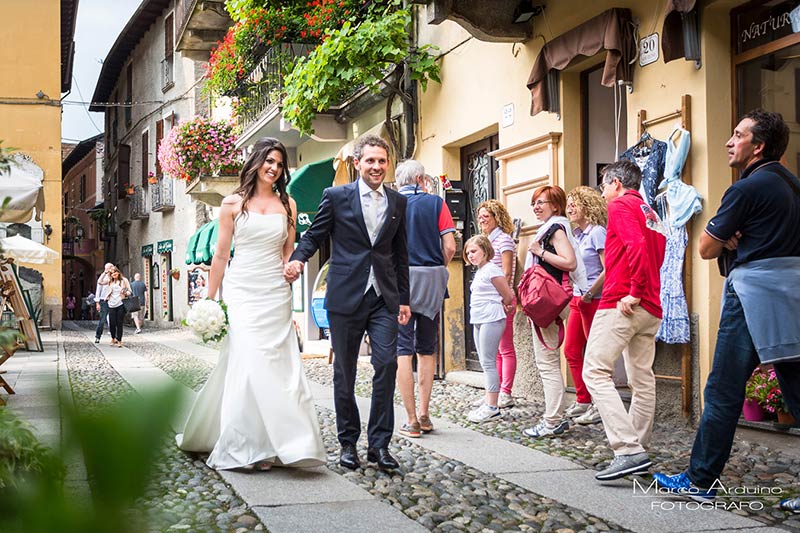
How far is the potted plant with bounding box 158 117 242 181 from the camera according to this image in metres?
21.5

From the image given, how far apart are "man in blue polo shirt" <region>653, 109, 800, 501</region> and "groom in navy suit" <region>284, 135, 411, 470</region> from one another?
5.83 ft

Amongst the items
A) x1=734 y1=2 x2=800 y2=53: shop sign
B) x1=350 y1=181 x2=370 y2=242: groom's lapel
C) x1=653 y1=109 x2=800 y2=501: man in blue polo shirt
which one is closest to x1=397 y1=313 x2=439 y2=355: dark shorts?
x1=350 y1=181 x2=370 y2=242: groom's lapel

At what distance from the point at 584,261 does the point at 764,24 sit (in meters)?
2.11

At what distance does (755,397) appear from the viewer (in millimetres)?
6285

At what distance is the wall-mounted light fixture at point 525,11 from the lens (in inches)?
356

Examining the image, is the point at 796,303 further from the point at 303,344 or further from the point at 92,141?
the point at 92,141

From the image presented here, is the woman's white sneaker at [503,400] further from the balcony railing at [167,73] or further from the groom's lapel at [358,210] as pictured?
the balcony railing at [167,73]

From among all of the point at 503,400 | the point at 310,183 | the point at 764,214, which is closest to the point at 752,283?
the point at 764,214

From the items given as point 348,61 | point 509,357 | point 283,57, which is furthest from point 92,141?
point 509,357

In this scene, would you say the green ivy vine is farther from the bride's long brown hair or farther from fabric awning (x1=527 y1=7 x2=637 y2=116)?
the bride's long brown hair

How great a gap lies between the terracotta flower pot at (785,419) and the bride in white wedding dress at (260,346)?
9.97 ft

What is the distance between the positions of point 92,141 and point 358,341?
47.4 metres

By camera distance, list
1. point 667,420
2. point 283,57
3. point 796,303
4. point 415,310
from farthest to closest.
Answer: point 283,57
point 667,420
point 415,310
point 796,303

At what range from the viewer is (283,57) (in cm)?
1532
